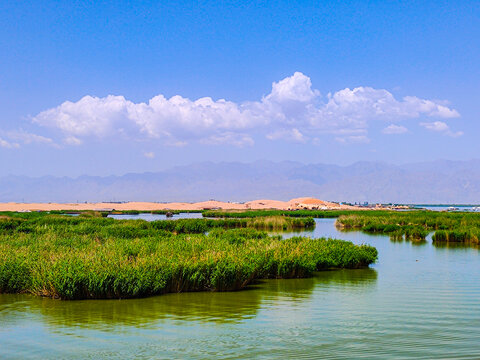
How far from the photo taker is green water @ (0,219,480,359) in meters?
8.53

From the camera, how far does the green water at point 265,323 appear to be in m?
8.53

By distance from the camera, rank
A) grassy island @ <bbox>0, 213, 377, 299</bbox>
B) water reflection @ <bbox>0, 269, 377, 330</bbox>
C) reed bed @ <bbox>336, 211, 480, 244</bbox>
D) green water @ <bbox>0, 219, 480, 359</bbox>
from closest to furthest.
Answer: green water @ <bbox>0, 219, 480, 359</bbox>
water reflection @ <bbox>0, 269, 377, 330</bbox>
grassy island @ <bbox>0, 213, 377, 299</bbox>
reed bed @ <bbox>336, 211, 480, 244</bbox>

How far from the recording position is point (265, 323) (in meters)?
10.5

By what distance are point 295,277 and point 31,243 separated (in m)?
10.4

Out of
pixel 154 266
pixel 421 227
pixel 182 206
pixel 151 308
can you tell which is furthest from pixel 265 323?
pixel 182 206

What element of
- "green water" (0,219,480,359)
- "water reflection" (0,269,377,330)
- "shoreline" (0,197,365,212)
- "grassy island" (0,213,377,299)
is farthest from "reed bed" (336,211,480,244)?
"shoreline" (0,197,365,212)

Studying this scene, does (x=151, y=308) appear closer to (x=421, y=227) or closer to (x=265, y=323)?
(x=265, y=323)

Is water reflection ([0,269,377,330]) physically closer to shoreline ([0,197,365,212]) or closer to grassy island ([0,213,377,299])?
grassy island ([0,213,377,299])

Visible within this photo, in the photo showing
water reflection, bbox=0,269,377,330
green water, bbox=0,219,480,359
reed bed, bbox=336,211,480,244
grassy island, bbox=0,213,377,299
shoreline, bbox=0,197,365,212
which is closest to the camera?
green water, bbox=0,219,480,359

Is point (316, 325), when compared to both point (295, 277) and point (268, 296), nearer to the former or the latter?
point (268, 296)

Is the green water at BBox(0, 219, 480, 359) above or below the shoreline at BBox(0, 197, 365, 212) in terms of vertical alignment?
below

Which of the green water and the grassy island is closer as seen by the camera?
the green water

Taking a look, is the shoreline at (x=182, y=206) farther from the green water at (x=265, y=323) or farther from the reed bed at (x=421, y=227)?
the green water at (x=265, y=323)

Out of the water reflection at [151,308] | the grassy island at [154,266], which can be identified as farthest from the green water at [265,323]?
the grassy island at [154,266]
